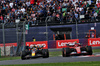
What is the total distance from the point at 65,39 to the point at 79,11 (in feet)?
10.2

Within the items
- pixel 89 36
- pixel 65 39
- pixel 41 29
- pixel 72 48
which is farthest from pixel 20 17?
pixel 72 48

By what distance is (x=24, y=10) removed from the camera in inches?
1021

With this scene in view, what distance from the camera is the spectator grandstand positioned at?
22047 millimetres

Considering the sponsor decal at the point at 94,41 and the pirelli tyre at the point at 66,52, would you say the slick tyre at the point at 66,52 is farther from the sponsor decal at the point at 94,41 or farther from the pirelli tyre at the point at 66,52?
the sponsor decal at the point at 94,41

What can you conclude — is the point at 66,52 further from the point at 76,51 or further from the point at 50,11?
the point at 50,11

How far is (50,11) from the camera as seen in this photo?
24219 millimetres

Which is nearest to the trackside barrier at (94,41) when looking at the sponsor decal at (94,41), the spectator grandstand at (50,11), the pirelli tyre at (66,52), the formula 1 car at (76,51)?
the sponsor decal at (94,41)

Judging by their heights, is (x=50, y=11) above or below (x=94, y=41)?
above

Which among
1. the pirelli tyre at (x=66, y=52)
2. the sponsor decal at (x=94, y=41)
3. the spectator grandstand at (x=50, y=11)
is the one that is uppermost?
the spectator grandstand at (x=50, y=11)

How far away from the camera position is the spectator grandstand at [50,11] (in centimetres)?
2205

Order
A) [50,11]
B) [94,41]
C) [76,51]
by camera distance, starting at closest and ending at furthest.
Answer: [76,51] → [94,41] → [50,11]

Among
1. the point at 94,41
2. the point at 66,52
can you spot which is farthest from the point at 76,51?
the point at 94,41

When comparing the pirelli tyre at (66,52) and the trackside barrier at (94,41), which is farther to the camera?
the trackside barrier at (94,41)

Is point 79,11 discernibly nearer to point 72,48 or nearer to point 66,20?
point 66,20
